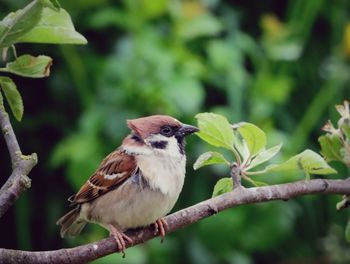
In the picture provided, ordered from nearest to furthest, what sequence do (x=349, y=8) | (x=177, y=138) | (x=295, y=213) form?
(x=177, y=138) < (x=295, y=213) < (x=349, y=8)

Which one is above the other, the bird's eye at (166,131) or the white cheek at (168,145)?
the bird's eye at (166,131)

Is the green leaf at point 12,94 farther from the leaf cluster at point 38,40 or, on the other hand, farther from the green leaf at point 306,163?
the green leaf at point 306,163

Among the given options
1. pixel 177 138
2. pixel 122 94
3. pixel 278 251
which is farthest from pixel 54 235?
pixel 177 138

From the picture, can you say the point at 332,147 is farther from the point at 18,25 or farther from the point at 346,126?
the point at 18,25

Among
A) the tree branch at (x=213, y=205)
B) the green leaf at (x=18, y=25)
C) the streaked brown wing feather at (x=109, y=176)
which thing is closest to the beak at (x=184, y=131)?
the streaked brown wing feather at (x=109, y=176)

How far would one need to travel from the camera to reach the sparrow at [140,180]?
1.62m

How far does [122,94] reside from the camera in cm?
304

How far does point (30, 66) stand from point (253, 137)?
0.40 metres

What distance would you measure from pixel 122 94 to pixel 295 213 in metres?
1.00

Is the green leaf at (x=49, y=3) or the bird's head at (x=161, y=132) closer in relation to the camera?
the green leaf at (x=49, y=3)

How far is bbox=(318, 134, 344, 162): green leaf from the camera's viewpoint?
52.4 inches

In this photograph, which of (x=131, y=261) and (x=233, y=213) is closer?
(x=131, y=261)

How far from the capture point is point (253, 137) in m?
1.29

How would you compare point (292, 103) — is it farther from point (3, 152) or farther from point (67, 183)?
point (3, 152)
